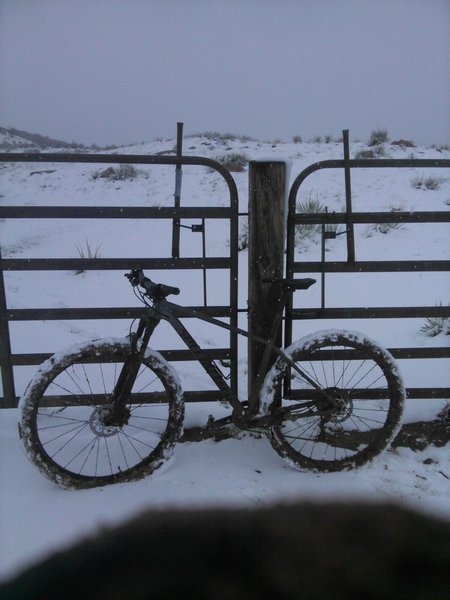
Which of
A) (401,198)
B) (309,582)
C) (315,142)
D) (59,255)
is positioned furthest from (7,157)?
(315,142)

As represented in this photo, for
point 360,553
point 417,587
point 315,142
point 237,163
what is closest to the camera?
→ point 417,587

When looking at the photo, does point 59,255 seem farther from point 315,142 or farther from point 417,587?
point 315,142

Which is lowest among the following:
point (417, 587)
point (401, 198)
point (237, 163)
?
point (417, 587)

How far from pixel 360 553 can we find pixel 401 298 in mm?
4103

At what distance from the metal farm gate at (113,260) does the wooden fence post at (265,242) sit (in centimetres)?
12

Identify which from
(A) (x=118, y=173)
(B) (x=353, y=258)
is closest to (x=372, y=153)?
(A) (x=118, y=173)

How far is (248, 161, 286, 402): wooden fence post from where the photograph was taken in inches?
118

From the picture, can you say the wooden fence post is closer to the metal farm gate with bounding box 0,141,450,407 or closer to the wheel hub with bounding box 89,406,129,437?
the metal farm gate with bounding box 0,141,450,407

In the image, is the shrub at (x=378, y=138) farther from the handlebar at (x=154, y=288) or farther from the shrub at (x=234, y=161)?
the handlebar at (x=154, y=288)

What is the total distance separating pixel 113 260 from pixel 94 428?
1.09 meters

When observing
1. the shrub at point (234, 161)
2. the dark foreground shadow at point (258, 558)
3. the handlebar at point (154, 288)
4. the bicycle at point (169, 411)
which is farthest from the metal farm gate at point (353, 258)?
the shrub at point (234, 161)

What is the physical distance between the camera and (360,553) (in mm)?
2359

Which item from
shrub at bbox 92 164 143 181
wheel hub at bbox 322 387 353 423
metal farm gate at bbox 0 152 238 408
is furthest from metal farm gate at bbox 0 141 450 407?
shrub at bbox 92 164 143 181

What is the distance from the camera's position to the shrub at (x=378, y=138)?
18156 millimetres
